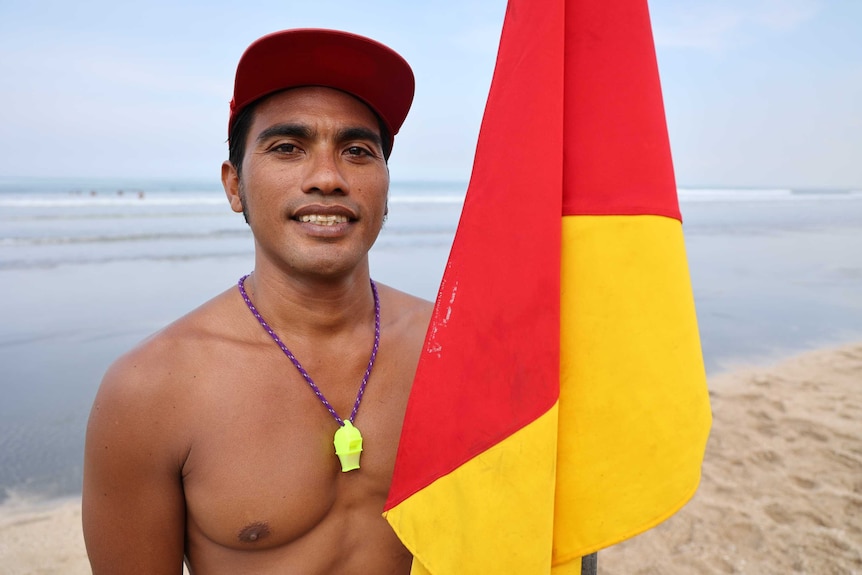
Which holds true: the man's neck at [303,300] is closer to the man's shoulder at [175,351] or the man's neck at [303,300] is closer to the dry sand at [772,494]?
the man's shoulder at [175,351]

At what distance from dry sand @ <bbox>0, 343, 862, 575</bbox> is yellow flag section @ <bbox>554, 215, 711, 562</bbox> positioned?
219 cm

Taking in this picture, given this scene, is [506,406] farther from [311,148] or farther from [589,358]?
[311,148]

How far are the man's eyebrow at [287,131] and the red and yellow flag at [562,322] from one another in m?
0.59

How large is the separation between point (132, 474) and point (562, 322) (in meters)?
1.07

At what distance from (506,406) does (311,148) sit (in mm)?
870

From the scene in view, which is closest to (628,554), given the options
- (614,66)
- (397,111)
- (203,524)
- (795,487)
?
(795,487)

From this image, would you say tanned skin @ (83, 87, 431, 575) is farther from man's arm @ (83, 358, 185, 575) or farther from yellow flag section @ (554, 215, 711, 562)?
yellow flag section @ (554, 215, 711, 562)

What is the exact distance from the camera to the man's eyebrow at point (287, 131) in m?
1.58

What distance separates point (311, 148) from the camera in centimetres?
160

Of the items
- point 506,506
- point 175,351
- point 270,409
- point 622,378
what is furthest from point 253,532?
point 622,378

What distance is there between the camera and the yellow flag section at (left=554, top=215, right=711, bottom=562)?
1142 millimetres

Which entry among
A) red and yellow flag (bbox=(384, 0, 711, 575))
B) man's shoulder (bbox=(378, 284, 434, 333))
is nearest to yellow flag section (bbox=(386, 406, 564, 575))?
red and yellow flag (bbox=(384, 0, 711, 575))

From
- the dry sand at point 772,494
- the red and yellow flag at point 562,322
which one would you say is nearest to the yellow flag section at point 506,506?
the red and yellow flag at point 562,322

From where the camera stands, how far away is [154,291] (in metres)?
7.36
